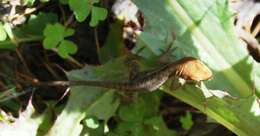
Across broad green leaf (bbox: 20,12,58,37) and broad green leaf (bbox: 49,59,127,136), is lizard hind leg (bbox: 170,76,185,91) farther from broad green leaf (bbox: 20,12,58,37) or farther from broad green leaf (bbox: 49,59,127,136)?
broad green leaf (bbox: 20,12,58,37)

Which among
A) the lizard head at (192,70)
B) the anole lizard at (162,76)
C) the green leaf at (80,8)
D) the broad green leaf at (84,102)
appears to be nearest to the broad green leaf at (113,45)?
the broad green leaf at (84,102)

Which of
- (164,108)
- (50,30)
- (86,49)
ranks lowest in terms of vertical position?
(164,108)

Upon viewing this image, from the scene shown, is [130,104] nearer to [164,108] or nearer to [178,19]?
[164,108]

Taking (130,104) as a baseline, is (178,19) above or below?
above

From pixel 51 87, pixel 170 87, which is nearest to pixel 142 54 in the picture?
pixel 170 87

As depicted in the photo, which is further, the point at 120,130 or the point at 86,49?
the point at 86,49

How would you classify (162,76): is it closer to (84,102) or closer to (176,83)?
(176,83)

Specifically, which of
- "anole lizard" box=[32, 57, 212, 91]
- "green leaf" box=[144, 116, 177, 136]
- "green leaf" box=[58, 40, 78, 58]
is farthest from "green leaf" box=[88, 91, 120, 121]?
"green leaf" box=[58, 40, 78, 58]

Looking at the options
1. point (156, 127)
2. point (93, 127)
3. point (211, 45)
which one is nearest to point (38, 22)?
point (93, 127)
